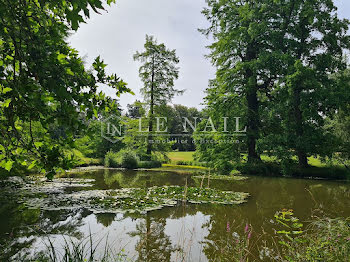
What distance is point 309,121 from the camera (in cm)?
1542

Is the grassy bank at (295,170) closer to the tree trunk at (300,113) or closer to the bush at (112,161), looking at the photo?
the tree trunk at (300,113)

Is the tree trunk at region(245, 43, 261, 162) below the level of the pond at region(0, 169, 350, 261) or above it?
above

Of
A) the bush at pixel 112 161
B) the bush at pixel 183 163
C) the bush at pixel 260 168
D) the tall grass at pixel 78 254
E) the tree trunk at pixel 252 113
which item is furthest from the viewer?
the bush at pixel 183 163

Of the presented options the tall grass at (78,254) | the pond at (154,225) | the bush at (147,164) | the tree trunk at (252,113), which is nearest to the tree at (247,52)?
the tree trunk at (252,113)

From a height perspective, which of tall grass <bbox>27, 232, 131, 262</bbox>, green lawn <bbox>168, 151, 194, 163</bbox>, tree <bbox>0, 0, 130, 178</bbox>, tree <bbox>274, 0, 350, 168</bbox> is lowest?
tall grass <bbox>27, 232, 131, 262</bbox>

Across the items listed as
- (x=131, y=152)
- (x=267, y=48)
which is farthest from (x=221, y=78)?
(x=131, y=152)

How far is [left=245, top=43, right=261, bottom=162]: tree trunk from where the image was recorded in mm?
16875

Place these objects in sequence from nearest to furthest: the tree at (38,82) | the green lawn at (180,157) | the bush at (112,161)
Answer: the tree at (38,82) → the bush at (112,161) → the green lawn at (180,157)

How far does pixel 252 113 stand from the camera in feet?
56.2

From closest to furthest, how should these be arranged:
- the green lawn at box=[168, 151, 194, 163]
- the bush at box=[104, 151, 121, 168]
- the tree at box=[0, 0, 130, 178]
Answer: the tree at box=[0, 0, 130, 178] < the bush at box=[104, 151, 121, 168] < the green lawn at box=[168, 151, 194, 163]

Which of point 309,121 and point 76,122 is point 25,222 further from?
point 309,121

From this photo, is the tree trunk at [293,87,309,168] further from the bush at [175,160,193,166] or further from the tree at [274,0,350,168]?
the bush at [175,160,193,166]

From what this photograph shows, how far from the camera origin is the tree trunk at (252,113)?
16875 mm

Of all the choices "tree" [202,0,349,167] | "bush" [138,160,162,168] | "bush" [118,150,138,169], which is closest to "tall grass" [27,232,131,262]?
"tree" [202,0,349,167]
